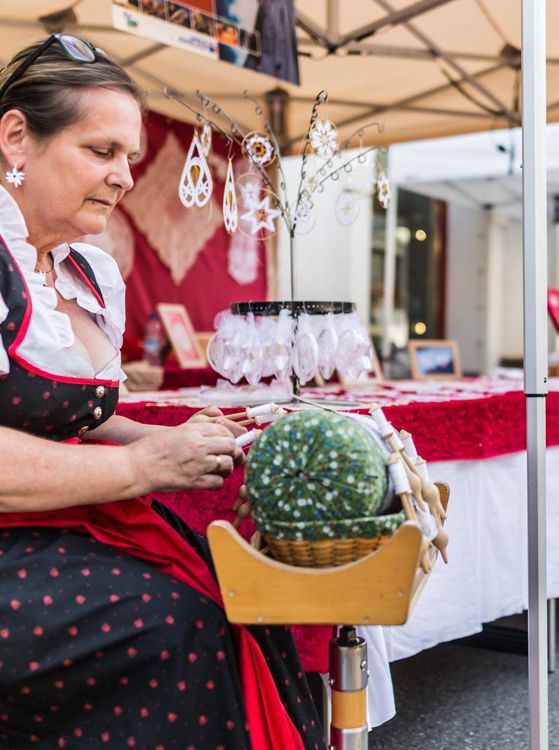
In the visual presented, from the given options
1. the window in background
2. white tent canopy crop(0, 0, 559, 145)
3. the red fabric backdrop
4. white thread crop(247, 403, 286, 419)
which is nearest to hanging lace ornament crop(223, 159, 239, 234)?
white thread crop(247, 403, 286, 419)

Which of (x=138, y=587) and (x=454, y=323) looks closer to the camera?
(x=138, y=587)

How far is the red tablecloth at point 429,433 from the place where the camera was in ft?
5.13

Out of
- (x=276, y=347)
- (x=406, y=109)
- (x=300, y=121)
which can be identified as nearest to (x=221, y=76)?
(x=300, y=121)

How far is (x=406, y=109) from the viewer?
4301 millimetres

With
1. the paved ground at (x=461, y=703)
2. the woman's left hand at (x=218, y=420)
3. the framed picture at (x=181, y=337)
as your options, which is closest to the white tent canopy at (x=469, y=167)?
the framed picture at (x=181, y=337)

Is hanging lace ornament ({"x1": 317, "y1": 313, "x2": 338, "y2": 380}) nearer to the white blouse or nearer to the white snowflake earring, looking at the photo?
the white blouse

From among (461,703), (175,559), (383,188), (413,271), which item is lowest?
(461,703)

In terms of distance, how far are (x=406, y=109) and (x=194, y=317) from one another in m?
1.67

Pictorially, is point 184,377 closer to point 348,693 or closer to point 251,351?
point 251,351

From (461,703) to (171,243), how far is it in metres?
3.05

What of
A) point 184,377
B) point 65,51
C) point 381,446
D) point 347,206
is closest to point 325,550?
point 381,446

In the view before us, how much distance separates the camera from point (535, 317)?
Result: 1395 millimetres

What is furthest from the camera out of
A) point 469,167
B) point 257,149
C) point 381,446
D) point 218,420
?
point 469,167

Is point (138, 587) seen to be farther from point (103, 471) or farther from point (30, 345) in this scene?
point (30, 345)
